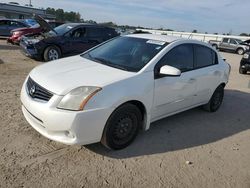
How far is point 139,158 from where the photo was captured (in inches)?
154

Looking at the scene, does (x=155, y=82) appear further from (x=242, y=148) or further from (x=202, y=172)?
(x=242, y=148)

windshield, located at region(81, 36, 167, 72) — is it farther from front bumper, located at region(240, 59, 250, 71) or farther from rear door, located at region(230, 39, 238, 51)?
rear door, located at region(230, 39, 238, 51)

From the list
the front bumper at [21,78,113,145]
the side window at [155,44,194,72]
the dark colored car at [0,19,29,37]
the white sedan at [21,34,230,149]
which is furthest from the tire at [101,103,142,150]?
the dark colored car at [0,19,29,37]

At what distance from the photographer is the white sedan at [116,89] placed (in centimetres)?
351

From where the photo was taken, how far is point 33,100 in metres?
3.75

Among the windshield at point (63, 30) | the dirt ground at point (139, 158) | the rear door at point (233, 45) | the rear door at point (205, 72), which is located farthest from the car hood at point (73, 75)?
the rear door at point (233, 45)

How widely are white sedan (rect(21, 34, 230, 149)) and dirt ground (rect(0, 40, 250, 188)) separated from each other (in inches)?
11.7

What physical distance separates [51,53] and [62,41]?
650 millimetres

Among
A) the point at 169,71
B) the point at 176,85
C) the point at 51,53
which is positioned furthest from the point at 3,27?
the point at 169,71

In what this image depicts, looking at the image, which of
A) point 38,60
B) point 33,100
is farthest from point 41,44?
point 33,100

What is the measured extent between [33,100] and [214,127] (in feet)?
11.3

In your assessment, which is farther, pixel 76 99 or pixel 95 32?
pixel 95 32

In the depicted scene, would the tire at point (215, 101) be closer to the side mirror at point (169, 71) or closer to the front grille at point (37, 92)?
the side mirror at point (169, 71)

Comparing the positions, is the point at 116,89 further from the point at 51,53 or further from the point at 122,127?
the point at 51,53
